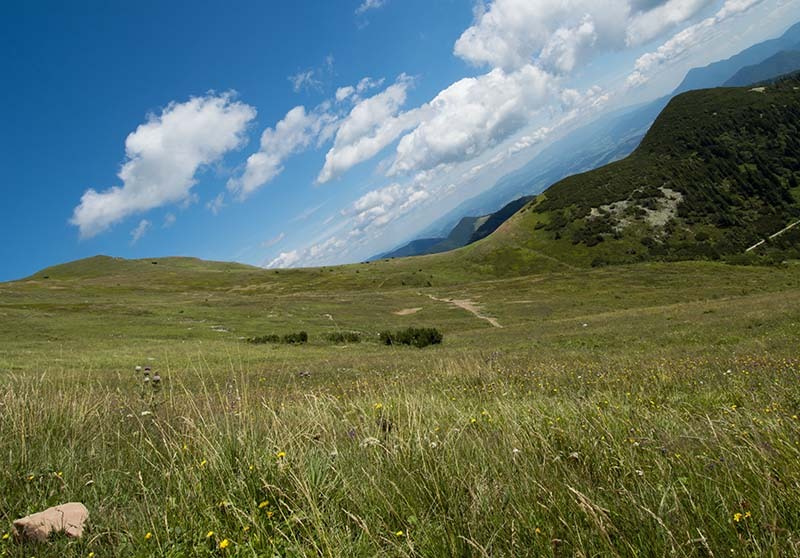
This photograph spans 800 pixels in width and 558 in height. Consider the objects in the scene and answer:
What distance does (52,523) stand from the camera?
3439 millimetres

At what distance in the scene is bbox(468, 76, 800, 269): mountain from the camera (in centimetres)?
9600

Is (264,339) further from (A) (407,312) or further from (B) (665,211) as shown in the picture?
(B) (665,211)

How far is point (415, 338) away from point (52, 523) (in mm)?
31114

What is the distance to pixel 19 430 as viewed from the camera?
5496mm

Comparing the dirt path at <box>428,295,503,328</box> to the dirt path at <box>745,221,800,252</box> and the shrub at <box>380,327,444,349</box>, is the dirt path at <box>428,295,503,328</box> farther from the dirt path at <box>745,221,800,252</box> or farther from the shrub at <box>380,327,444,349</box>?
the dirt path at <box>745,221,800,252</box>

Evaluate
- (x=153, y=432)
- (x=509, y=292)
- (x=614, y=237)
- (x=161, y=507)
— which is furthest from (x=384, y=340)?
(x=614, y=237)

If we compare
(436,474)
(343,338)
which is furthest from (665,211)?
(436,474)

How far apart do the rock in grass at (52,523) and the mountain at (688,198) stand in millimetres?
99402

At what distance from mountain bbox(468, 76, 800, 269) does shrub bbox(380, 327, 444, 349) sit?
74732 mm

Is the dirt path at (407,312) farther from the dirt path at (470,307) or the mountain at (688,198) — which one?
the mountain at (688,198)

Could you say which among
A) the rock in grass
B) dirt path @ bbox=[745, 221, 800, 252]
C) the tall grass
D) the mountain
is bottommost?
dirt path @ bbox=[745, 221, 800, 252]

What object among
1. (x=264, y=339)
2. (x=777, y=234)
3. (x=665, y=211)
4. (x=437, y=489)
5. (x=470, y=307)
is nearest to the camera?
(x=437, y=489)

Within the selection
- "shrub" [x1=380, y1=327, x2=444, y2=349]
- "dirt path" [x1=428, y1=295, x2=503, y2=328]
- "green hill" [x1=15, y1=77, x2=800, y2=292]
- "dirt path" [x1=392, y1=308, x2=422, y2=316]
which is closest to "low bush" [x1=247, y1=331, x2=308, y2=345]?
"shrub" [x1=380, y1=327, x2=444, y2=349]

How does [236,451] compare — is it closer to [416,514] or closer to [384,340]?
[416,514]
